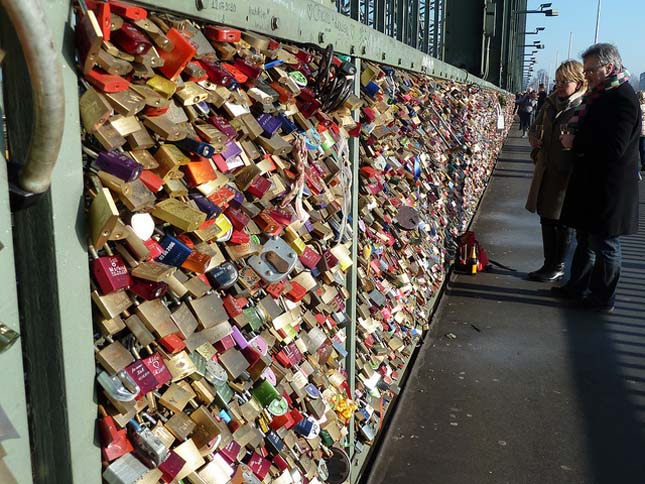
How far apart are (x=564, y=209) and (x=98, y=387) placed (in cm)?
459

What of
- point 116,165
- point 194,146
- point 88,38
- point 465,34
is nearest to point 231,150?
point 194,146

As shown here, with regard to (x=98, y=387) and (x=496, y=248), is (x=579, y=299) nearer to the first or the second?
(x=496, y=248)

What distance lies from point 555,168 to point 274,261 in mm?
4458

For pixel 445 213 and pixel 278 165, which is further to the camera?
pixel 445 213

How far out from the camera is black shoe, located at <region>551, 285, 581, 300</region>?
542 centimetres

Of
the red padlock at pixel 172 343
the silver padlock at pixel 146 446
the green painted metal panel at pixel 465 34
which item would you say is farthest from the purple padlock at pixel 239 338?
the green painted metal panel at pixel 465 34

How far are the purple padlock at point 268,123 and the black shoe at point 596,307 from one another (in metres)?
4.18

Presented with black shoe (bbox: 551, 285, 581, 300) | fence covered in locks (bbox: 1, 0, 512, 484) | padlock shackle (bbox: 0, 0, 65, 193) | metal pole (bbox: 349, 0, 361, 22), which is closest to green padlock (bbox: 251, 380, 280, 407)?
fence covered in locks (bbox: 1, 0, 512, 484)

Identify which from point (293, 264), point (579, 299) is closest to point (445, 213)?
point (579, 299)

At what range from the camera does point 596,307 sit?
5.12m

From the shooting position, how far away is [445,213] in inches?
217

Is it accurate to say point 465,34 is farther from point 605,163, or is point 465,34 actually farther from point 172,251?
point 172,251

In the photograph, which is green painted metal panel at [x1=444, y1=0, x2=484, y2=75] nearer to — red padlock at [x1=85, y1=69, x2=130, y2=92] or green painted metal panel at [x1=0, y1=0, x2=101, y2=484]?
red padlock at [x1=85, y1=69, x2=130, y2=92]

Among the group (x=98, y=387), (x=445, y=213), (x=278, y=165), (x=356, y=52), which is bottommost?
(x=445, y=213)
